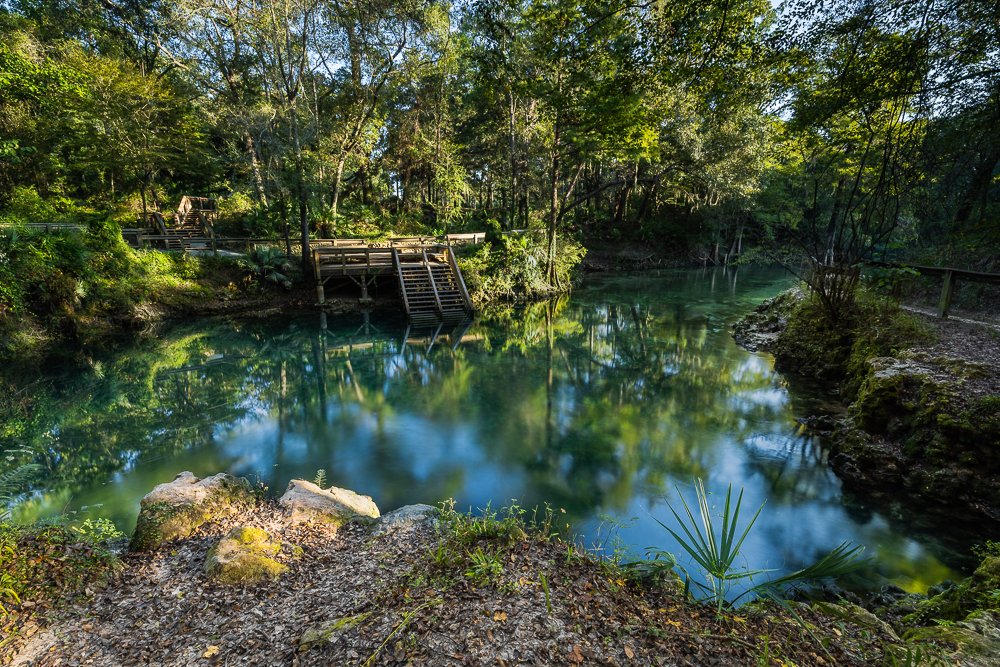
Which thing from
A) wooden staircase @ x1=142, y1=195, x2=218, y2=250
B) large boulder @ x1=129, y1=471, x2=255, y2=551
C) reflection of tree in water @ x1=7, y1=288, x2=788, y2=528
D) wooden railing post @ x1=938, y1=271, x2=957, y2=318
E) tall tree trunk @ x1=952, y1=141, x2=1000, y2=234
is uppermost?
tall tree trunk @ x1=952, y1=141, x2=1000, y2=234

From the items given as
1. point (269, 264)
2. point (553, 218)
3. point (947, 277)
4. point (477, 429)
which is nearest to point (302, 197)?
point (269, 264)

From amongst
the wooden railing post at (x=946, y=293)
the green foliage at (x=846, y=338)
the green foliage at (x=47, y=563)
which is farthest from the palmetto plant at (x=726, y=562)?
the wooden railing post at (x=946, y=293)

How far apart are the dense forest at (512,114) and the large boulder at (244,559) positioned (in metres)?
6.74

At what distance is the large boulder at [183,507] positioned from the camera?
4.25 meters

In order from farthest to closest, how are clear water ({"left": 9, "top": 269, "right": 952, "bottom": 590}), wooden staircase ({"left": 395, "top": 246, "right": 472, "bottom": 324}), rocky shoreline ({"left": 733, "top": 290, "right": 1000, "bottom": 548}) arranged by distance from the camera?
wooden staircase ({"left": 395, "top": 246, "right": 472, "bottom": 324}) < clear water ({"left": 9, "top": 269, "right": 952, "bottom": 590}) < rocky shoreline ({"left": 733, "top": 290, "right": 1000, "bottom": 548})

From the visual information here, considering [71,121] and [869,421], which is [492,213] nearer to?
[71,121]

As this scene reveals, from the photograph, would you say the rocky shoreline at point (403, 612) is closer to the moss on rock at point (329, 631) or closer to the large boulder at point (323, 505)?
the moss on rock at point (329, 631)

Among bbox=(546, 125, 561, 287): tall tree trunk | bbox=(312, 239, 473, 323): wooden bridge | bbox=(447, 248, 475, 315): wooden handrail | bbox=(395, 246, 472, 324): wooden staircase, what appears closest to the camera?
bbox=(395, 246, 472, 324): wooden staircase

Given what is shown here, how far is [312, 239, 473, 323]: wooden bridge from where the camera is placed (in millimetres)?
17656

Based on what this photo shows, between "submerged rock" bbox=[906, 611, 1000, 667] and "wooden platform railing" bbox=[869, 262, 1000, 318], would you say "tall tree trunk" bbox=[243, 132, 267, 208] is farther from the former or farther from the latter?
"submerged rock" bbox=[906, 611, 1000, 667]

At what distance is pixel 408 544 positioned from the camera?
4258 millimetres

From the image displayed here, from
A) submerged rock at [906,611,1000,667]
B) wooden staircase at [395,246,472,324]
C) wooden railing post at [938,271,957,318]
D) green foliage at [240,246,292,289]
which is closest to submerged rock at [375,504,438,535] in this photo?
submerged rock at [906,611,1000,667]

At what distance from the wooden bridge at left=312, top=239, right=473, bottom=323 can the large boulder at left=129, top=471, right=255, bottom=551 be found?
1205cm

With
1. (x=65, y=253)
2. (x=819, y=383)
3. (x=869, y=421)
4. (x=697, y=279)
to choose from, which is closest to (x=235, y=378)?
(x=65, y=253)
